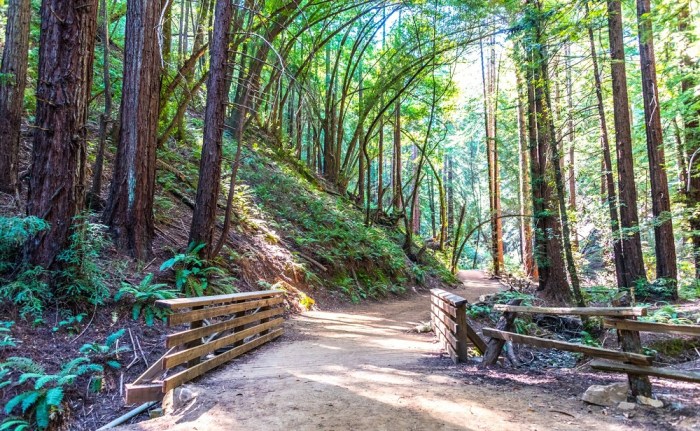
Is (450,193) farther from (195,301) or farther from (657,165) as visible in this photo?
(195,301)

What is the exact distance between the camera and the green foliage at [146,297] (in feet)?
20.9

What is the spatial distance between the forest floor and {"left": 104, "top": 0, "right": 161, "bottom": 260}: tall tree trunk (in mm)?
3543

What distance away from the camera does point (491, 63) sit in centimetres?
2412

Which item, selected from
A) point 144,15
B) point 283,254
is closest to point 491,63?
point 283,254

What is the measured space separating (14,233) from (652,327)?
771 cm

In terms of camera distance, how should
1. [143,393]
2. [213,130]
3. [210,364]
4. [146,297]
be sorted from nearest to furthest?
1. [143,393]
2. [210,364]
3. [146,297]
4. [213,130]

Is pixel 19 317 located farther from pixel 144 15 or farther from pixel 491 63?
pixel 491 63

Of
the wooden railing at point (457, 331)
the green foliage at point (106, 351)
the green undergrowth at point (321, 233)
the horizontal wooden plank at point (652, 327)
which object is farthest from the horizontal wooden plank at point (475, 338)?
the green undergrowth at point (321, 233)

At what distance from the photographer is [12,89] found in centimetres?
743

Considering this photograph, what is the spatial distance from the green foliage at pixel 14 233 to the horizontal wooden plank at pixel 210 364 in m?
3.04

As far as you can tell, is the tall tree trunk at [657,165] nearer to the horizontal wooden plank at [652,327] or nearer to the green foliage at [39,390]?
the horizontal wooden plank at [652,327]

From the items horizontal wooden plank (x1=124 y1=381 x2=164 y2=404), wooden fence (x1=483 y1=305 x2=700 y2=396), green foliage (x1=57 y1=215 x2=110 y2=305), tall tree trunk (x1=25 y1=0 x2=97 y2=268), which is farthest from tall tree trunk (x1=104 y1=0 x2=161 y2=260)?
wooden fence (x1=483 y1=305 x2=700 y2=396)

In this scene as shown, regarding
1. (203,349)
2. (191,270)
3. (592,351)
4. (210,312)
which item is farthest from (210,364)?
(592,351)

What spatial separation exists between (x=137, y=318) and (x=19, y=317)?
145 centimetres
